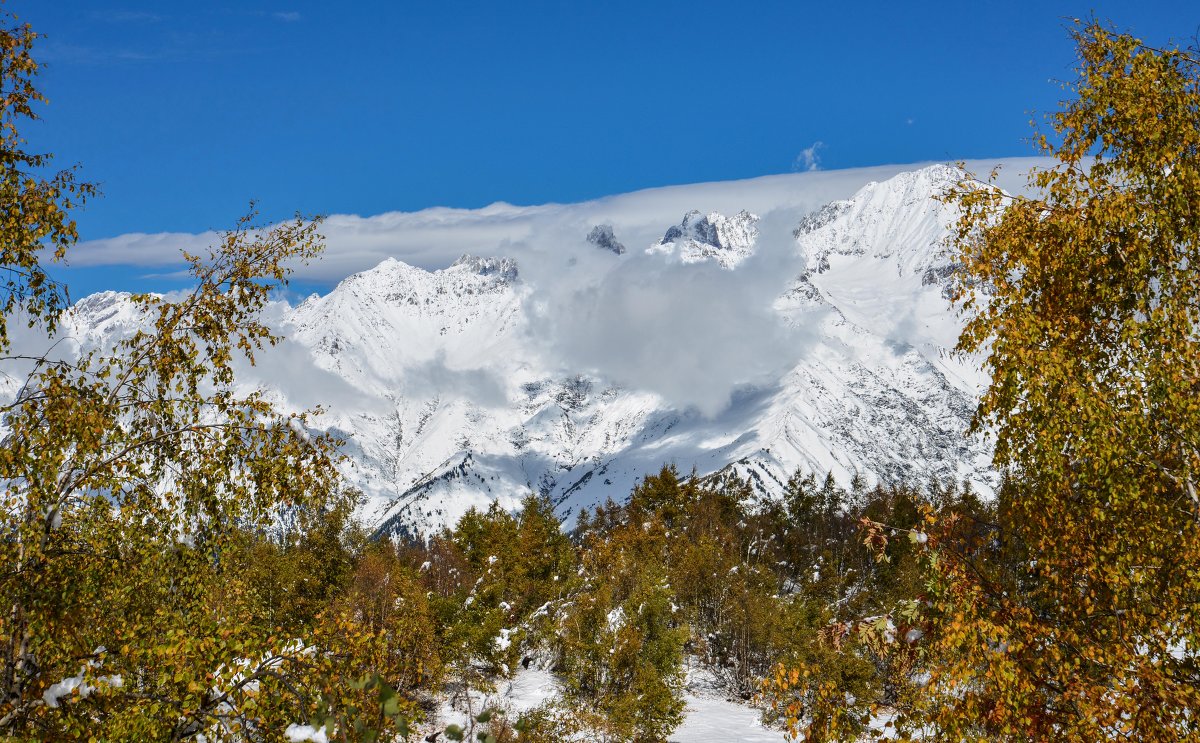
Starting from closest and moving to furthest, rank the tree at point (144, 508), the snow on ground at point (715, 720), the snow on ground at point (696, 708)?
the tree at point (144, 508), the snow on ground at point (696, 708), the snow on ground at point (715, 720)

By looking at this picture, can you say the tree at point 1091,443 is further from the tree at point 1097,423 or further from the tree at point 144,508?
the tree at point 144,508

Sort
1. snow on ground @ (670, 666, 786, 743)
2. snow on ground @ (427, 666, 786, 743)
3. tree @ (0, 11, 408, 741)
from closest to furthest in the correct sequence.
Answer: tree @ (0, 11, 408, 741) → snow on ground @ (427, 666, 786, 743) → snow on ground @ (670, 666, 786, 743)

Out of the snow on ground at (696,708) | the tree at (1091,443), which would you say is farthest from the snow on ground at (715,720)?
the tree at (1091,443)

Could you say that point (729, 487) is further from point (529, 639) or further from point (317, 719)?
point (317, 719)

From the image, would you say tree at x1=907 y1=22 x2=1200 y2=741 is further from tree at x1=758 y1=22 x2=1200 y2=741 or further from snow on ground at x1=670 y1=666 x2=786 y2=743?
snow on ground at x1=670 y1=666 x2=786 y2=743

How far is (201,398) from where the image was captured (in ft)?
32.4

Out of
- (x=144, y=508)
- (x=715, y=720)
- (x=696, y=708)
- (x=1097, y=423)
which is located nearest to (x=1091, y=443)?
(x=1097, y=423)

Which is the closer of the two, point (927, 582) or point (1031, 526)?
point (927, 582)

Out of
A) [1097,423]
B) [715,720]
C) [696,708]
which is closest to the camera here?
[1097,423]

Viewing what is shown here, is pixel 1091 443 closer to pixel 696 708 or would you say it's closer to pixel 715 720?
pixel 715 720

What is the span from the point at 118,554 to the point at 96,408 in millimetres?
2090

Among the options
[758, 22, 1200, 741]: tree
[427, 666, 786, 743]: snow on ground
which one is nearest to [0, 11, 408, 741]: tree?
[758, 22, 1200, 741]: tree

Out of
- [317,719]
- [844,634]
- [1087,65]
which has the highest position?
[1087,65]

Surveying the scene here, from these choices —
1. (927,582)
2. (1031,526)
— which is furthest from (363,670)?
(1031,526)
